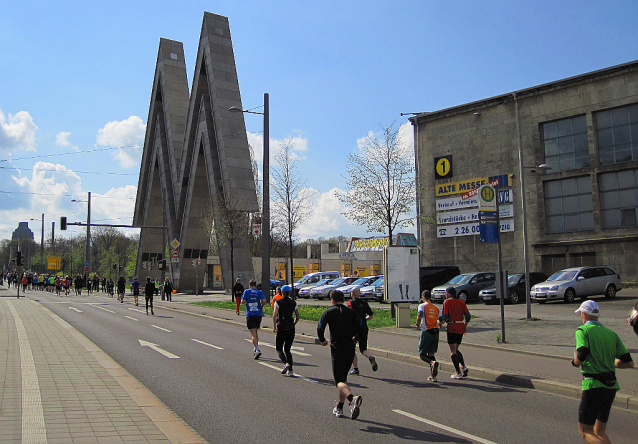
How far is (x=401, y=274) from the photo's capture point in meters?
19.8

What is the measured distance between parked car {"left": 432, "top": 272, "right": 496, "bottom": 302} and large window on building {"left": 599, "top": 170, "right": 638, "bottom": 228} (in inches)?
408

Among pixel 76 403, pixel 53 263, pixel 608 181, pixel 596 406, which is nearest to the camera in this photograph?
pixel 596 406

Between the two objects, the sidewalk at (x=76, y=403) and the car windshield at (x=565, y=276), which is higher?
the car windshield at (x=565, y=276)

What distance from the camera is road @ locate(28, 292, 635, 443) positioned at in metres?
6.60

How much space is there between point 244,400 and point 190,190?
45.0 meters

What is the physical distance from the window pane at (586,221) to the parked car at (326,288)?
15801 millimetres

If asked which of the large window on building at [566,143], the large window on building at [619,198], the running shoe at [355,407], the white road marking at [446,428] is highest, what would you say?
the large window on building at [566,143]

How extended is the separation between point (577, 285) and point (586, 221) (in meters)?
11.5

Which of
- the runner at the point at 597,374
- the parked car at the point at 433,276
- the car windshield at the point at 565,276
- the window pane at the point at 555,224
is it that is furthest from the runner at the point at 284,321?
the window pane at the point at 555,224

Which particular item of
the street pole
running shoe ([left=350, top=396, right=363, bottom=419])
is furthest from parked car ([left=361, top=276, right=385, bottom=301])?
running shoe ([left=350, top=396, right=363, bottom=419])

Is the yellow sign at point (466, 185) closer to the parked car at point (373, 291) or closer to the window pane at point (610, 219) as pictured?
the window pane at point (610, 219)

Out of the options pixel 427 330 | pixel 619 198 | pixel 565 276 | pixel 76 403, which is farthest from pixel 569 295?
pixel 76 403

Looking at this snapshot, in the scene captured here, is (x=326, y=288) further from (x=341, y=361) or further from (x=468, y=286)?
(x=341, y=361)

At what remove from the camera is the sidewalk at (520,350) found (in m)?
9.68
